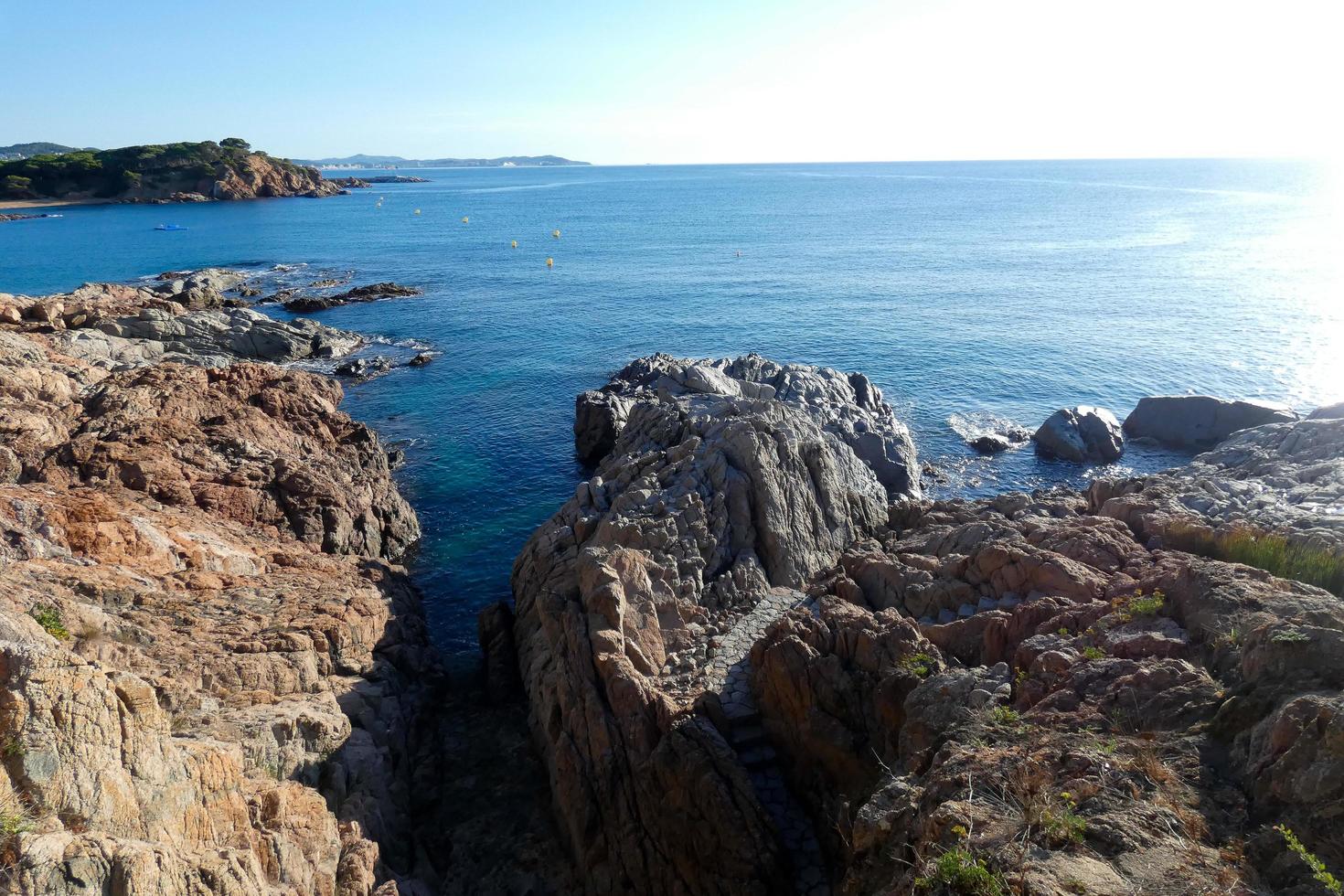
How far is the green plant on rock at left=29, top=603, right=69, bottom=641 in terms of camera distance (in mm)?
14965

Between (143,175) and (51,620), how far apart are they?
201182mm

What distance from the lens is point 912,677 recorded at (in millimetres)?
15914

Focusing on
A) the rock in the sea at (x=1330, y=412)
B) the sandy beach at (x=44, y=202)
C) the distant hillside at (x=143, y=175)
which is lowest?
the rock in the sea at (x=1330, y=412)

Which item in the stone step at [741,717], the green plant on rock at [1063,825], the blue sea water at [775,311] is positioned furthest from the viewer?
the blue sea water at [775,311]

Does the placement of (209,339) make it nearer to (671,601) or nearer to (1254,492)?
(671,601)

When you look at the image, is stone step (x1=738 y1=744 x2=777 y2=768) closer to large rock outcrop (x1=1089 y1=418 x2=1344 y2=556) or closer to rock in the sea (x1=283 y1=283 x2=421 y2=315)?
large rock outcrop (x1=1089 y1=418 x2=1344 y2=556)

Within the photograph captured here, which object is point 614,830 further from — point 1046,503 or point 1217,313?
point 1217,313

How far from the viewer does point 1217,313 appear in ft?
217

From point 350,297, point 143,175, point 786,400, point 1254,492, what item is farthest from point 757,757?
point 143,175

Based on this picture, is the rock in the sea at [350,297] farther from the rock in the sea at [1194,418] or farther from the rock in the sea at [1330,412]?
the rock in the sea at [1330,412]

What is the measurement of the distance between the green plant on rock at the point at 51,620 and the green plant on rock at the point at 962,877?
1623 cm

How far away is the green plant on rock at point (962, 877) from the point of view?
31.2 ft

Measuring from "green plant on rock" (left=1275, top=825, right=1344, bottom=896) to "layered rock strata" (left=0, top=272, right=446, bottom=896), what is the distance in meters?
14.8

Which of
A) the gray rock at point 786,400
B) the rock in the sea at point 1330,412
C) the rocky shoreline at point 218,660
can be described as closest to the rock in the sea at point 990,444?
the gray rock at point 786,400
